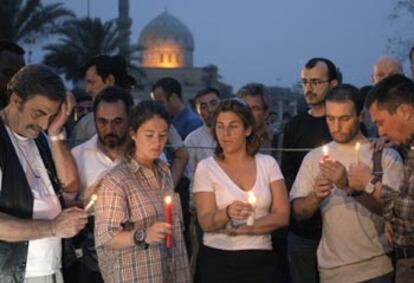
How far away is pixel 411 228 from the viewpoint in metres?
4.04

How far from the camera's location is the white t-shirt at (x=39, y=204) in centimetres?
398

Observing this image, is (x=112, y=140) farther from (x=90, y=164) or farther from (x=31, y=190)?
(x=31, y=190)

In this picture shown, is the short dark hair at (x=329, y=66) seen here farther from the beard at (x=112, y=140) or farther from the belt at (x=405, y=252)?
the belt at (x=405, y=252)

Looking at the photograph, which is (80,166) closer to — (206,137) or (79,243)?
(79,243)

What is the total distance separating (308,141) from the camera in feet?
19.5

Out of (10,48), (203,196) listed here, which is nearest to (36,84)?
(203,196)

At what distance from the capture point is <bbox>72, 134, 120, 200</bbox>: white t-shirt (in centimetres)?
502

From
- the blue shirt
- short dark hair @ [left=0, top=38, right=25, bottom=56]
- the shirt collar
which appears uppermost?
short dark hair @ [left=0, top=38, right=25, bottom=56]

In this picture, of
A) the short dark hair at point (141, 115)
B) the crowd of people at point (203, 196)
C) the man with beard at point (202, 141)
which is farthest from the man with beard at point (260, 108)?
the short dark hair at point (141, 115)

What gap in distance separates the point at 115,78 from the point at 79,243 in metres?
2.04

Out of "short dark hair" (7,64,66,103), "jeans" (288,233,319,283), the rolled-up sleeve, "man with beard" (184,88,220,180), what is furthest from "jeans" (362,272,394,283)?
"short dark hair" (7,64,66,103)

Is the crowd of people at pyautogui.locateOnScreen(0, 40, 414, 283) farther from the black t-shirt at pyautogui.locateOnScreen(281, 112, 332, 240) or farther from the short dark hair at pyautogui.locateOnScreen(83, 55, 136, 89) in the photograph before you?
the short dark hair at pyautogui.locateOnScreen(83, 55, 136, 89)

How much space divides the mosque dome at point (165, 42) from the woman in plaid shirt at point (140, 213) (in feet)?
264

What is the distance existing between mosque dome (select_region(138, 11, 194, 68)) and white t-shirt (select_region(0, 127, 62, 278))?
80.8 meters
